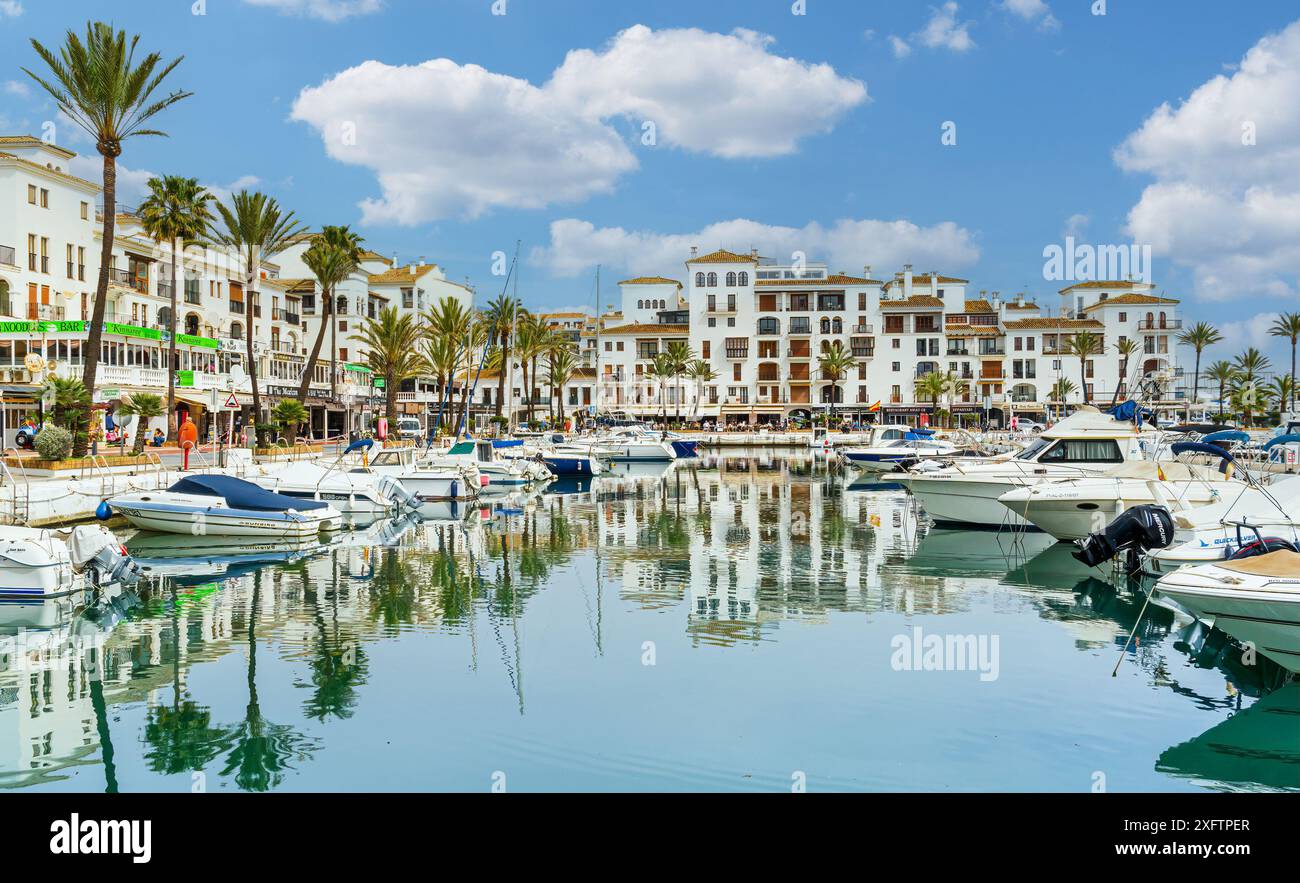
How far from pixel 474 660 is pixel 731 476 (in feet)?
135

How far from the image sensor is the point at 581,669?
14477 mm

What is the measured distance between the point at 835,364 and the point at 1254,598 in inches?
3671

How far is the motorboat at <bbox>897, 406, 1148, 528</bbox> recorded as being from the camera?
27.7 metres

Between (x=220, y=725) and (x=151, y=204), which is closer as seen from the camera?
(x=220, y=725)

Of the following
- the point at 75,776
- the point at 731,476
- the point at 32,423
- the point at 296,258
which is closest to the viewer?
the point at 75,776

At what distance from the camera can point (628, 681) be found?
13727 mm

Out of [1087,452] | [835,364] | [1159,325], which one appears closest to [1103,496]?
[1087,452]

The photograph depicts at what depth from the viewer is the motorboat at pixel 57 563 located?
17906 millimetres

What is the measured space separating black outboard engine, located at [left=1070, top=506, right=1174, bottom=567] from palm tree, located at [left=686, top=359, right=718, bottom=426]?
87.0 metres

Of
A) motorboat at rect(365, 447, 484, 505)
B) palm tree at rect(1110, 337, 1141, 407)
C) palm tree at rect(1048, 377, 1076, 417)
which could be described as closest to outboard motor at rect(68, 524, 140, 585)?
motorboat at rect(365, 447, 484, 505)

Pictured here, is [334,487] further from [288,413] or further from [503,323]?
[503,323]

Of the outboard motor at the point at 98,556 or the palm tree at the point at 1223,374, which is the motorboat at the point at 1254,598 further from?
the palm tree at the point at 1223,374
